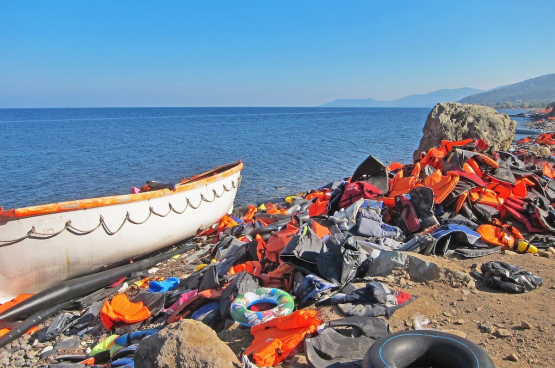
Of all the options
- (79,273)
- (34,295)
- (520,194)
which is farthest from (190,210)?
(520,194)

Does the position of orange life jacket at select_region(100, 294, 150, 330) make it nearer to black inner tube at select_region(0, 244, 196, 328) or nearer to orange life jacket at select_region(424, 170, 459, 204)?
black inner tube at select_region(0, 244, 196, 328)

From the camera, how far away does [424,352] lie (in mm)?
2861

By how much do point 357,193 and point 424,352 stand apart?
187 inches

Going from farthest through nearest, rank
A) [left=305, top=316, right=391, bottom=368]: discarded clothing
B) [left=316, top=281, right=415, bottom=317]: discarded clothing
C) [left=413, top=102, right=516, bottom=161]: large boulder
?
[left=413, top=102, right=516, bottom=161]: large boulder
[left=316, top=281, right=415, bottom=317]: discarded clothing
[left=305, top=316, right=391, bottom=368]: discarded clothing

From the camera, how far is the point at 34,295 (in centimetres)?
660

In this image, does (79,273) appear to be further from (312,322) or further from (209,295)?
(312,322)

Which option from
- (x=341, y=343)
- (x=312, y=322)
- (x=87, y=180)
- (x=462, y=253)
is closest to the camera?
(x=341, y=343)

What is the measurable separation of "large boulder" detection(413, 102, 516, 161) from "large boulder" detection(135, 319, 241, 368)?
474 inches

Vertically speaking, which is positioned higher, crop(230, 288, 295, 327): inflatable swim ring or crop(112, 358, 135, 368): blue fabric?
crop(230, 288, 295, 327): inflatable swim ring

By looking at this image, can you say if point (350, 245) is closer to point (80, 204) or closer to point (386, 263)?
point (386, 263)

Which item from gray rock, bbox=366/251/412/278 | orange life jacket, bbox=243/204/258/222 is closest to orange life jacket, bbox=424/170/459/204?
gray rock, bbox=366/251/412/278

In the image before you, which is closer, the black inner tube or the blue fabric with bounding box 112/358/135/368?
the blue fabric with bounding box 112/358/135/368

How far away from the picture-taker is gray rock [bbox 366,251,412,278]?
472cm

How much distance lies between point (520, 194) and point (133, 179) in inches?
660
